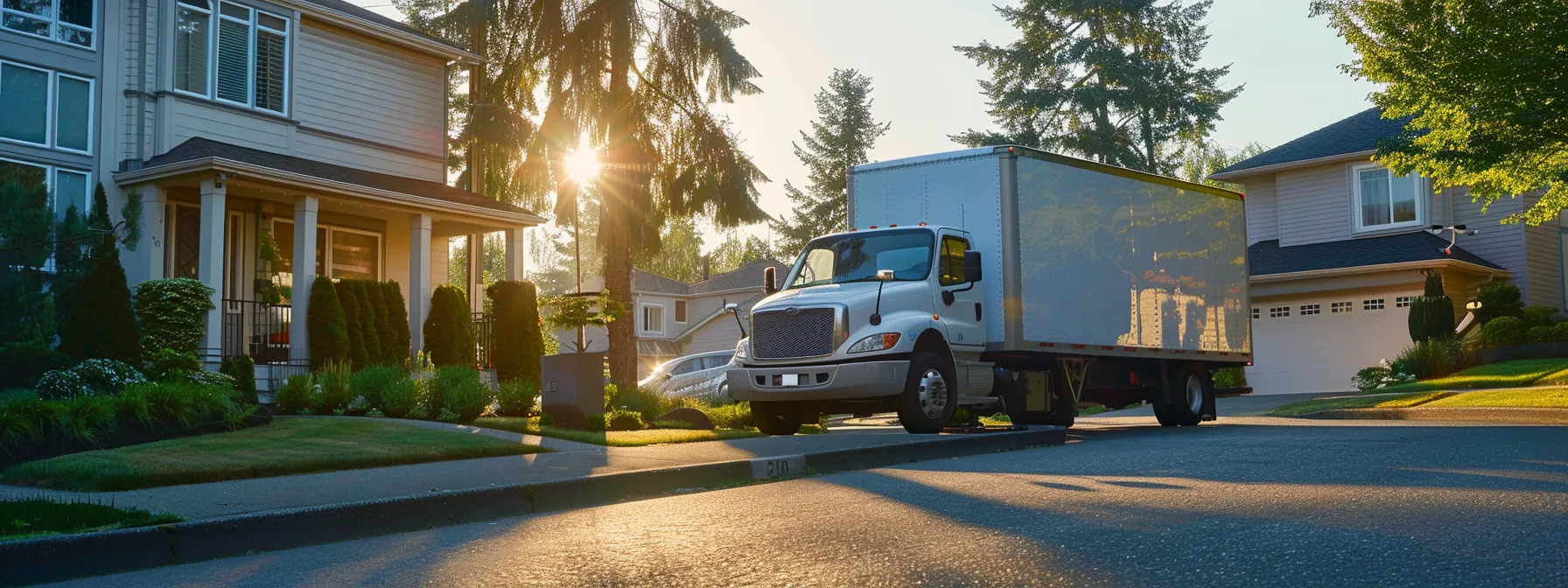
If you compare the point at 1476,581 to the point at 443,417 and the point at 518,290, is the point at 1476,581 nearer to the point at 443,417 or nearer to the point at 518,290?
the point at 443,417

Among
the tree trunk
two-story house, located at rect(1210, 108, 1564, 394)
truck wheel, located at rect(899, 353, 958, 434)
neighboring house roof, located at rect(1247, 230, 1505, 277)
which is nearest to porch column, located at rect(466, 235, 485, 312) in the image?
the tree trunk

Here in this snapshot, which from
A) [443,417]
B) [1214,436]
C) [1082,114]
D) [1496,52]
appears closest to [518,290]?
[443,417]

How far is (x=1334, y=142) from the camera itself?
3381 cm

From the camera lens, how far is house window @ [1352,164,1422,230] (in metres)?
31.9

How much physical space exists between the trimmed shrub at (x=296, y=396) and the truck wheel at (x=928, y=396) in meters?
7.43

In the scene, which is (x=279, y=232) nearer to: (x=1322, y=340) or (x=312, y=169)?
(x=312, y=169)

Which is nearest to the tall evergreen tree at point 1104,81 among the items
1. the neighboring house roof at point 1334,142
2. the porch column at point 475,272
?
the neighboring house roof at point 1334,142

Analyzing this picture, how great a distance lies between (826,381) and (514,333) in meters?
9.31

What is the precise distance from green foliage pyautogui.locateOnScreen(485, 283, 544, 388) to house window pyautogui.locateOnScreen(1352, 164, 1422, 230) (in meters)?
20.9

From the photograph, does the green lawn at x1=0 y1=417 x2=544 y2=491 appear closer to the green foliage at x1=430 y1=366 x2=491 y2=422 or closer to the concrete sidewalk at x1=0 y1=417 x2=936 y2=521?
the concrete sidewalk at x1=0 y1=417 x2=936 y2=521

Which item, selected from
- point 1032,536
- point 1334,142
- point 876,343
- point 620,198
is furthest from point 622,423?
point 1334,142

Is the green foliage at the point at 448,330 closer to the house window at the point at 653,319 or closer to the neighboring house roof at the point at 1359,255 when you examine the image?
the neighboring house roof at the point at 1359,255

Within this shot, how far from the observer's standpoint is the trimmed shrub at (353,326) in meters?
20.3

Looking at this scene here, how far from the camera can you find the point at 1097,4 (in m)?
49.7
